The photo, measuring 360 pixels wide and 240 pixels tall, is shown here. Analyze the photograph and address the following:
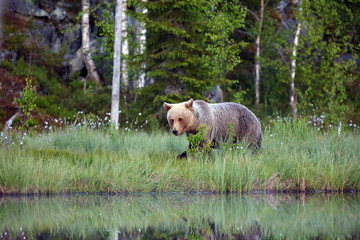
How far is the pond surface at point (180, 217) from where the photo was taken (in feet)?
18.2

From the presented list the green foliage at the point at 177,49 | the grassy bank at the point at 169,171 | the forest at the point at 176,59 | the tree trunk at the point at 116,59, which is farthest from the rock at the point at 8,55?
the grassy bank at the point at 169,171

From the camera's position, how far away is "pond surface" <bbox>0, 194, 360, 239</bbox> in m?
5.54

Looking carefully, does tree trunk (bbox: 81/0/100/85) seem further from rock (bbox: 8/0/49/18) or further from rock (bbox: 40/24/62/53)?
rock (bbox: 8/0/49/18)

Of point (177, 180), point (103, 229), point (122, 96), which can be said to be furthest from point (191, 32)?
point (103, 229)

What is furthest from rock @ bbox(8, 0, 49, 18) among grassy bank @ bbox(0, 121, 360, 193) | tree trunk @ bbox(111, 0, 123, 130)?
grassy bank @ bbox(0, 121, 360, 193)

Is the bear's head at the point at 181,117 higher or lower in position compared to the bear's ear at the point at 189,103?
lower

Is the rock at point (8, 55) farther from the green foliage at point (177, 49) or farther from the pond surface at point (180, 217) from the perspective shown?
the pond surface at point (180, 217)

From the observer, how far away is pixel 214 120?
9.77 metres

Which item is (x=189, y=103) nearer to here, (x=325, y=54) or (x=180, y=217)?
(x=180, y=217)

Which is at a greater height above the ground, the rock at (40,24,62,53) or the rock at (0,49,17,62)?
the rock at (40,24,62,53)

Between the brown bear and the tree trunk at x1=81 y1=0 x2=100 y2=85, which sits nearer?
the brown bear

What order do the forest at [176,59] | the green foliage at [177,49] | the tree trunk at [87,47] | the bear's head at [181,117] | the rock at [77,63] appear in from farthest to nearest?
the rock at [77,63]
the tree trunk at [87,47]
the forest at [176,59]
the green foliage at [177,49]
the bear's head at [181,117]

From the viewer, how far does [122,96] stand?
66.3 ft

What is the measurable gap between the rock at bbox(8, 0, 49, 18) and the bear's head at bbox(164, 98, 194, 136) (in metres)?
15.8
